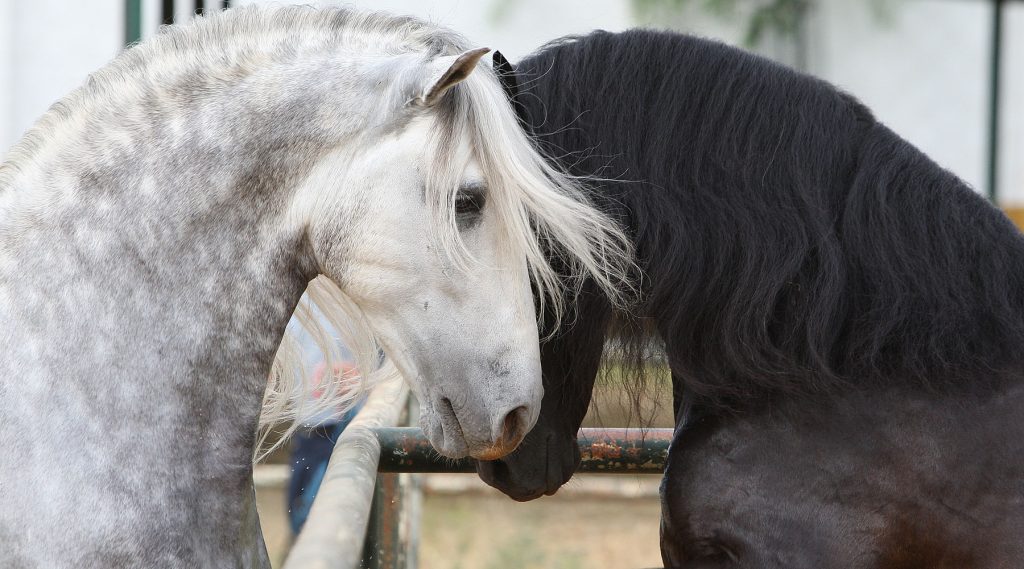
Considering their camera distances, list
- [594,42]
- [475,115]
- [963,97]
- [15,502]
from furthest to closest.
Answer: [963,97] < [594,42] < [475,115] < [15,502]

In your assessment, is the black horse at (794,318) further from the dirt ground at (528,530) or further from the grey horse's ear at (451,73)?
the dirt ground at (528,530)

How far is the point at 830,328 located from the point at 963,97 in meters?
4.94

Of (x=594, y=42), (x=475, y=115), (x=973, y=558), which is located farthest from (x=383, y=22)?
(x=973, y=558)

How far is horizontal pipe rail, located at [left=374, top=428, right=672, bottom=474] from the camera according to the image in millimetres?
2205

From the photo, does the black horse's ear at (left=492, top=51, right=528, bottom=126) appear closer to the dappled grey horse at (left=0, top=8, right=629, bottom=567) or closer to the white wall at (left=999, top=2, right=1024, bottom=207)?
the dappled grey horse at (left=0, top=8, right=629, bottom=567)

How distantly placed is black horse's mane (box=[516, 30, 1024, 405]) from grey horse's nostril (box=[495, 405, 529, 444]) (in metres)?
0.27

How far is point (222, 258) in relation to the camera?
4.95ft

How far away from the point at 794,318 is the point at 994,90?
503 centimetres

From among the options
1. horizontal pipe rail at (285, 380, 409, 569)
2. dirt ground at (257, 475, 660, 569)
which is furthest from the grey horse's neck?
dirt ground at (257, 475, 660, 569)

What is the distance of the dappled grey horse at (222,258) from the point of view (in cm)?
144

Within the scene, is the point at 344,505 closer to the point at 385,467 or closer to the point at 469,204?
the point at 469,204

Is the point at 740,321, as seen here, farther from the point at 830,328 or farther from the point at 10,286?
the point at 10,286

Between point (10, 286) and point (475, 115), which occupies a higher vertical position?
point (475, 115)

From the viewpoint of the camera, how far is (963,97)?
610 centimetres
